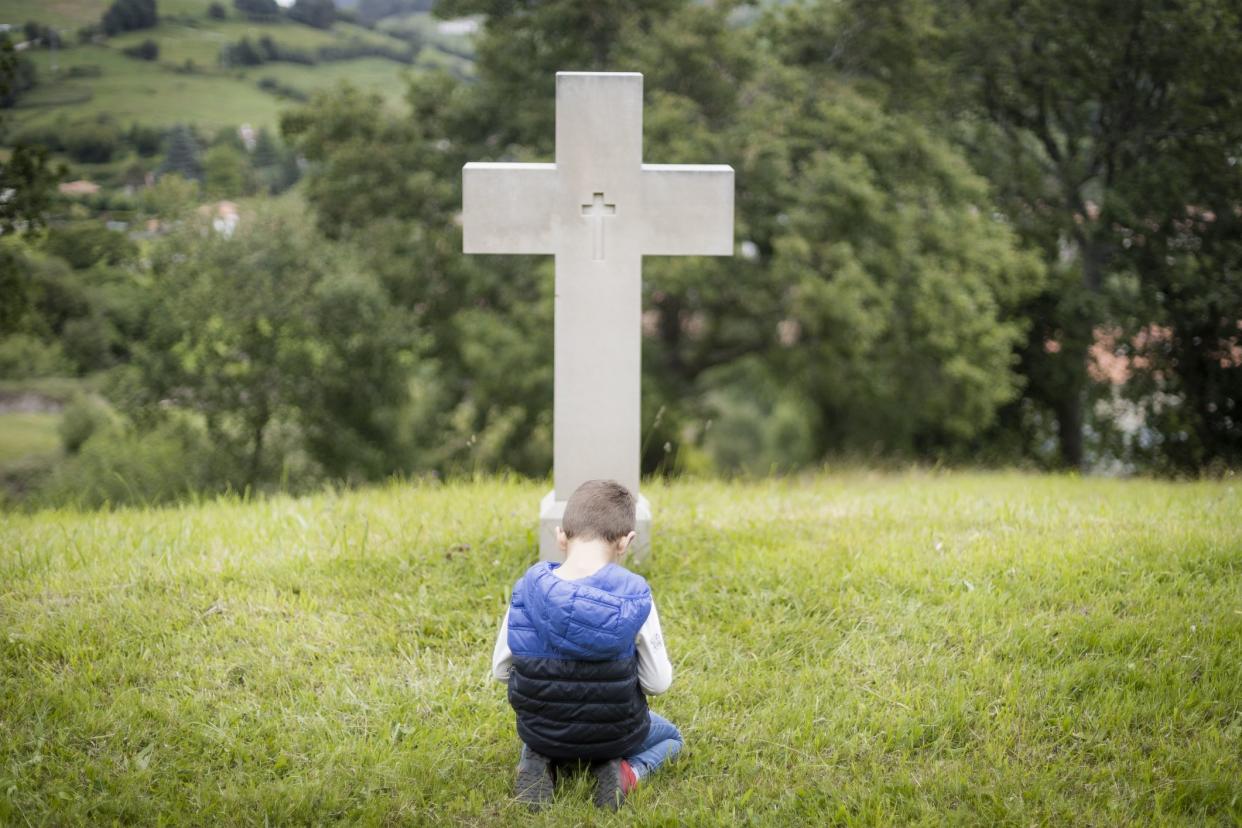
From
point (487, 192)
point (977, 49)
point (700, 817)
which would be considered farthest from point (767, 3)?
point (700, 817)

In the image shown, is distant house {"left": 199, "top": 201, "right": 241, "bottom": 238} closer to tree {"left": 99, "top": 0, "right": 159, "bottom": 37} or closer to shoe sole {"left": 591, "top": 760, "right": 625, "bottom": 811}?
tree {"left": 99, "top": 0, "right": 159, "bottom": 37}

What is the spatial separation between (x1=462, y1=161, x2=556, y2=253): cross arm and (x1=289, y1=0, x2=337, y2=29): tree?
20020 millimetres

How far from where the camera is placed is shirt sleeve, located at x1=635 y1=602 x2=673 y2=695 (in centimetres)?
317

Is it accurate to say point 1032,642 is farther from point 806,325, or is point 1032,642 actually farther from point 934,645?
point 806,325

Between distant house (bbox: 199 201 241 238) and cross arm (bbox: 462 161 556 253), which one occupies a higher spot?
distant house (bbox: 199 201 241 238)

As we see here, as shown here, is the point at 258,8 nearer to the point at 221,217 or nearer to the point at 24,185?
the point at 221,217

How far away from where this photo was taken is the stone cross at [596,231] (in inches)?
185

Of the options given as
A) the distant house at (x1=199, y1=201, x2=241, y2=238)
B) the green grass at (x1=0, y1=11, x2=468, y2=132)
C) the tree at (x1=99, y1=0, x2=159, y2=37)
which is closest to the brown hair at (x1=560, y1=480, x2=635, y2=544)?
the distant house at (x1=199, y1=201, x2=241, y2=238)

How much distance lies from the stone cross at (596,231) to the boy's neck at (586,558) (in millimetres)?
1569

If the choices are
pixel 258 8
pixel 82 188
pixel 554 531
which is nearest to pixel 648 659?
pixel 554 531

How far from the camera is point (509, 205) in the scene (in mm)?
4711

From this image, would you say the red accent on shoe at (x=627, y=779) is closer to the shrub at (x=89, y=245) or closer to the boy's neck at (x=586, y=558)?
the boy's neck at (x=586, y=558)

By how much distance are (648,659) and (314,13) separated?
2259cm

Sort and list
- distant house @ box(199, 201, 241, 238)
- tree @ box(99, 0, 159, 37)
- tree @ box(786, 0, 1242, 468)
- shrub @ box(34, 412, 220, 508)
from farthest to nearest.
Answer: tree @ box(99, 0, 159, 37)
distant house @ box(199, 201, 241, 238)
tree @ box(786, 0, 1242, 468)
shrub @ box(34, 412, 220, 508)
